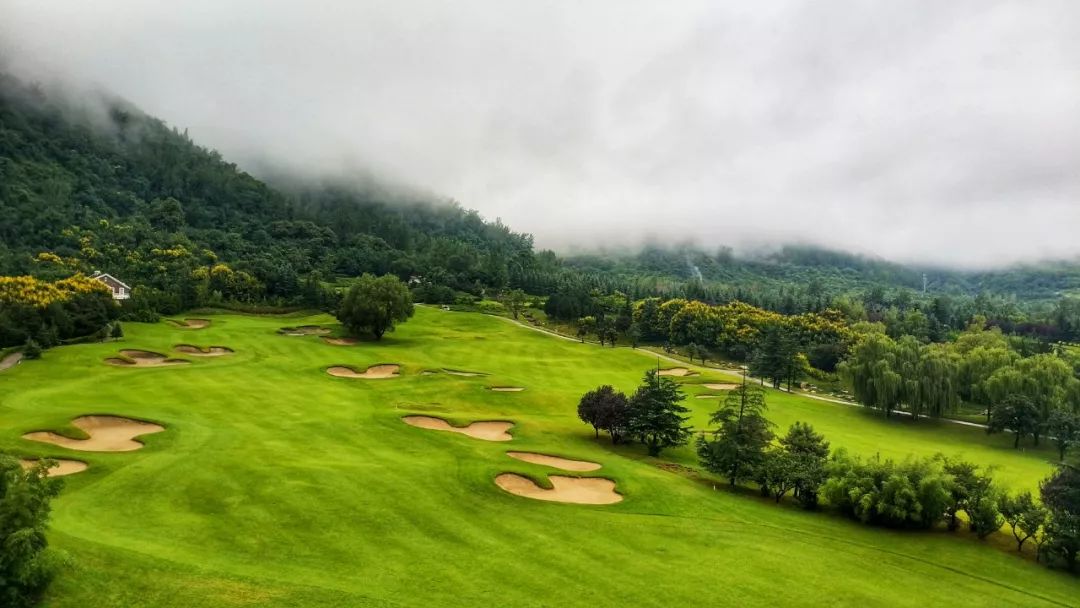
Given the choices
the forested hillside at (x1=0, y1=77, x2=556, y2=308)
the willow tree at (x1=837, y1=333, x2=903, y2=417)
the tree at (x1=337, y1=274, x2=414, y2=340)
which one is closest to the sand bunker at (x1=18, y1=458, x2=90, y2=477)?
the tree at (x1=337, y1=274, x2=414, y2=340)

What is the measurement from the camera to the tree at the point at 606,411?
43.7m

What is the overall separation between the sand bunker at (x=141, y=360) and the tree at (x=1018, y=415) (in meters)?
85.0

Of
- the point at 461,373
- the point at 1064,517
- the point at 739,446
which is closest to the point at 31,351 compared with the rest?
the point at 461,373

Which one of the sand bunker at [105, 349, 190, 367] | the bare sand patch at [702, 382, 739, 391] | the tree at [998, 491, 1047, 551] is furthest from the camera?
the bare sand patch at [702, 382, 739, 391]

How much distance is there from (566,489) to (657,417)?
12.3 m

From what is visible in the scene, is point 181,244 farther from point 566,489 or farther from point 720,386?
point 566,489

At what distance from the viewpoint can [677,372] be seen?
303 ft

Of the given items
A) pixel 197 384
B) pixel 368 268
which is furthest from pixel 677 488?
pixel 368 268

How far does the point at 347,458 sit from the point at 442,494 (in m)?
7.02

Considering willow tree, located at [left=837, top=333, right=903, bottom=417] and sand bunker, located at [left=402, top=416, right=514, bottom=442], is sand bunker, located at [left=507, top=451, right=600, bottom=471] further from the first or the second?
willow tree, located at [left=837, top=333, right=903, bottom=417]

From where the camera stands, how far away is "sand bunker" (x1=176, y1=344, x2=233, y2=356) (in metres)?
72.0

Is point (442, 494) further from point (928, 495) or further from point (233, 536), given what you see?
point (928, 495)

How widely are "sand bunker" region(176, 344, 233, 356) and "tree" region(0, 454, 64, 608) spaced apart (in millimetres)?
59153

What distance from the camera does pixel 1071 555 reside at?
27.5 meters
